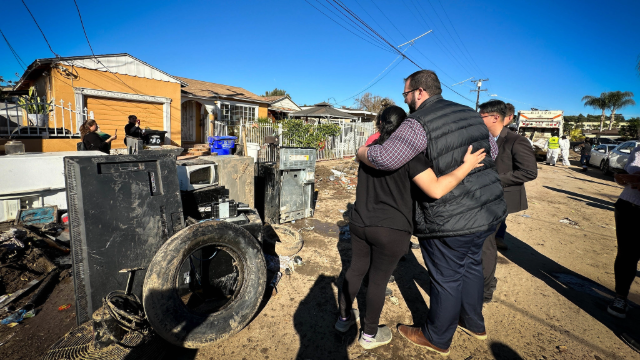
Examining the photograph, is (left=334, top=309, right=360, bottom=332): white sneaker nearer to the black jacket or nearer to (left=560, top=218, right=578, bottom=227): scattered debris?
the black jacket

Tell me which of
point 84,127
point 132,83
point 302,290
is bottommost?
point 302,290

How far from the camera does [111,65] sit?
9.69 m

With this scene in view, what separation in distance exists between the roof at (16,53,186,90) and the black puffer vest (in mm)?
11383

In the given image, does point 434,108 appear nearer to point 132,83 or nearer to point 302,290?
point 302,290

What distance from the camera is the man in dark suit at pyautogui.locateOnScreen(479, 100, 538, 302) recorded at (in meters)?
2.74

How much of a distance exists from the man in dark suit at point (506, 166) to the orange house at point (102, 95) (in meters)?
9.41

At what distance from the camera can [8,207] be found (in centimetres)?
392

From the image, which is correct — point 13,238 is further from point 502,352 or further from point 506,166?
point 506,166

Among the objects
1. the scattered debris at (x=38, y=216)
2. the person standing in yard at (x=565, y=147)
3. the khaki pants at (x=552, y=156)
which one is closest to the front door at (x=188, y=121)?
the scattered debris at (x=38, y=216)

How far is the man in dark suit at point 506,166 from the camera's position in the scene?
2.74 metres

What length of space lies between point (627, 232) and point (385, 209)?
96.4 inches

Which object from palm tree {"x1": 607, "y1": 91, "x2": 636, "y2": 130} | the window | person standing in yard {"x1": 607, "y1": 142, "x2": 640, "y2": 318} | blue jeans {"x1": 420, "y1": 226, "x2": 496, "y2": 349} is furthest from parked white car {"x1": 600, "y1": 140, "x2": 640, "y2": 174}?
palm tree {"x1": 607, "y1": 91, "x2": 636, "y2": 130}

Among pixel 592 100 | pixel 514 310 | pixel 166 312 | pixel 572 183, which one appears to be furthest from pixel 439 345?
pixel 592 100

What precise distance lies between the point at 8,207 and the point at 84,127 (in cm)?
228
